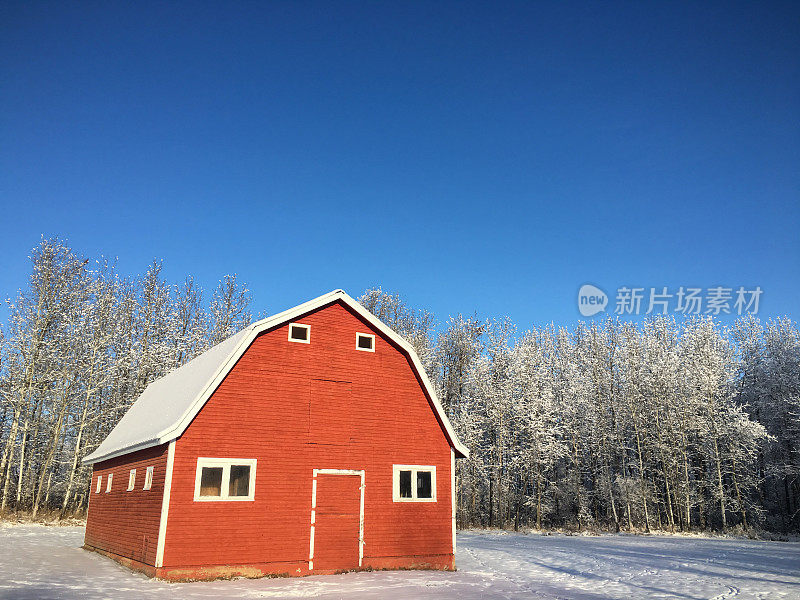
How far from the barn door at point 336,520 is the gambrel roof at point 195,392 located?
12.3ft

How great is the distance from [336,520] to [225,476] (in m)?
3.43

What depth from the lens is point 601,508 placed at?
45094mm

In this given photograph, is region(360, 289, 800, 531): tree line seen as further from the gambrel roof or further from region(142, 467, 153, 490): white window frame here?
region(142, 467, 153, 490): white window frame

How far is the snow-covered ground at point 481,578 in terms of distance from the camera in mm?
12680

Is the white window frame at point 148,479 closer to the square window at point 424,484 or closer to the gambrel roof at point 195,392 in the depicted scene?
the gambrel roof at point 195,392

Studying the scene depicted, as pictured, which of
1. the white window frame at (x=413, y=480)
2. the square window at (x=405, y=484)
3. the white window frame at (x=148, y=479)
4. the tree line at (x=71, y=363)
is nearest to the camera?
the white window frame at (x=148, y=479)

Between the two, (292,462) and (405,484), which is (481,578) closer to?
(405,484)

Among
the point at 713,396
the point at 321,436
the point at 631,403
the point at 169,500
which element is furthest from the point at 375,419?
the point at 713,396

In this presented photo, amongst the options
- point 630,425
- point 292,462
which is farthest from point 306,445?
point 630,425

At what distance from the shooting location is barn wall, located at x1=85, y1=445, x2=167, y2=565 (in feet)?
48.3

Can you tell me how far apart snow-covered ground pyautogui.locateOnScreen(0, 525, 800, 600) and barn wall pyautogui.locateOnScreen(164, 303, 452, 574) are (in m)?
0.90

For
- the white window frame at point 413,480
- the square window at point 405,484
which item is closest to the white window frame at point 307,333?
the white window frame at point 413,480

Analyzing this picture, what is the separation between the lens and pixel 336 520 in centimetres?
1641

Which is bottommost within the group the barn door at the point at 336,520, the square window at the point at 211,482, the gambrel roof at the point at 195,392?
the barn door at the point at 336,520
